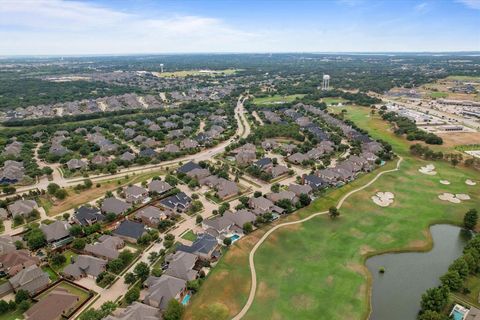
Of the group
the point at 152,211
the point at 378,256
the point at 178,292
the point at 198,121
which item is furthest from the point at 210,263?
the point at 198,121

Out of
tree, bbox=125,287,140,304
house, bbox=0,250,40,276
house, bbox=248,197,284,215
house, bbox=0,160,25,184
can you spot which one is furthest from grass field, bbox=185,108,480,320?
house, bbox=0,160,25,184

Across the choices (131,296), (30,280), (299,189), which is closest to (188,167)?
(299,189)

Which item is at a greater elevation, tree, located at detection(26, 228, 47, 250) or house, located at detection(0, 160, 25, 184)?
house, located at detection(0, 160, 25, 184)

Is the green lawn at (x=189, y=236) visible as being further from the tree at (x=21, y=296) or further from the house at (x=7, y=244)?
the house at (x=7, y=244)

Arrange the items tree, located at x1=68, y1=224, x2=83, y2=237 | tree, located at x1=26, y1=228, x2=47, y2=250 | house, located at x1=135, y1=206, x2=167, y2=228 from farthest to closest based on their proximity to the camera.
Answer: house, located at x1=135, y1=206, x2=167, y2=228 < tree, located at x1=68, y1=224, x2=83, y2=237 < tree, located at x1=26, y1=228, x2=47, y2=250

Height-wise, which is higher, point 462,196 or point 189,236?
point 462,196

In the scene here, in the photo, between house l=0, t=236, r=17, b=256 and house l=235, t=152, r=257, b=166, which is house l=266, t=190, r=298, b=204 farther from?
Answer: house l=0, t=236, r=17, b=256

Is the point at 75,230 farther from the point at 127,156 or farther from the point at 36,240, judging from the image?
the point at 127,156

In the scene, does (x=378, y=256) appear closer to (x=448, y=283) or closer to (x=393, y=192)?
(x=448, y=283)

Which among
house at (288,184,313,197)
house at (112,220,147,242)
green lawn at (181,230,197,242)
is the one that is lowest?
green lawn at (181,230,197,242)
